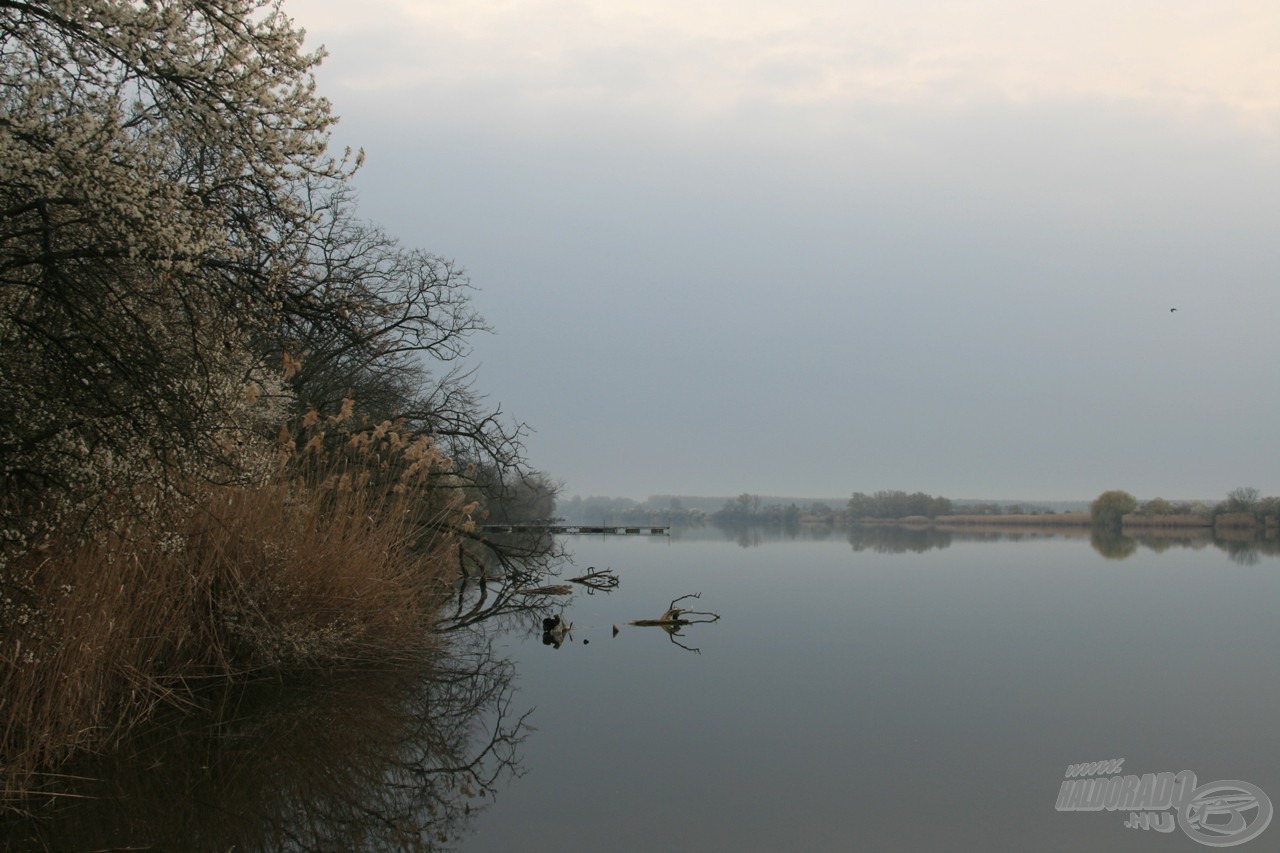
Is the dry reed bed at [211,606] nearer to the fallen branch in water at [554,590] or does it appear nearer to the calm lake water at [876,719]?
the calm lake water at [876,719]

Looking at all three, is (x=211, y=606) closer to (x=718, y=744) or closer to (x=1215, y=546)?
(x=718, y=744)

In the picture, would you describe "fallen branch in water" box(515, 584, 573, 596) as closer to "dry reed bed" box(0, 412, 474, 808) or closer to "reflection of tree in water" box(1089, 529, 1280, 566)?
"dry reed bed" box(0, 412, 474, 808)

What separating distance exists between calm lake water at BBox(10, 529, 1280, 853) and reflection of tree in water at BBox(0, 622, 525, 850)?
0.9 inches

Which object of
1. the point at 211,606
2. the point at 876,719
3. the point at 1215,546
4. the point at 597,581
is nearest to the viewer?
the point at 211,606

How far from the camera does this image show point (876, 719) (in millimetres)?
8773

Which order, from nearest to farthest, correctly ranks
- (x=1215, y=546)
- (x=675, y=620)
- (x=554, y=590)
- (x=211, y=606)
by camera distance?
(x=211, y=606) → (x=675, y=620) → (x=554, y=590) → (x=1215, y=546)

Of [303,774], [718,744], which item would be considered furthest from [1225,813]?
[303,774]

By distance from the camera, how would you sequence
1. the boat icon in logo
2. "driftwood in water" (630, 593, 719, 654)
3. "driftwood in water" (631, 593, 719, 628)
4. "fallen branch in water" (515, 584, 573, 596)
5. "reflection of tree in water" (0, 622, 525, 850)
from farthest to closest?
"fallen branch in water" (515, 584, 573, 596) < "driftwood in water" (631, 593, 719, 628) < "driftwood in water" (630, 593, 719, 654) < the boat icon in logo < "reflection of tree in water" (0, 622, 525, 850)

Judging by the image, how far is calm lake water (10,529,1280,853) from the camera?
19.0 ft

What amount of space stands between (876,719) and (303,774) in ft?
15.1

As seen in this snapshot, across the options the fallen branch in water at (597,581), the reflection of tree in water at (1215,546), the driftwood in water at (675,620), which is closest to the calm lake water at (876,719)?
the driftwood in water at (675,620)

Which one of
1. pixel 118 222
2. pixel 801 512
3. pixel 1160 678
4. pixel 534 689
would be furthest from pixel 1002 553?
pixel 801 512

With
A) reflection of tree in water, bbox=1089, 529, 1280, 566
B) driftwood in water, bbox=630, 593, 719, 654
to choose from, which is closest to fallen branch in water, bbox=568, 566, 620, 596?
driftwood in water, bbox=630, 593, 719, 654

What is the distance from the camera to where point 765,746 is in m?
7.74
